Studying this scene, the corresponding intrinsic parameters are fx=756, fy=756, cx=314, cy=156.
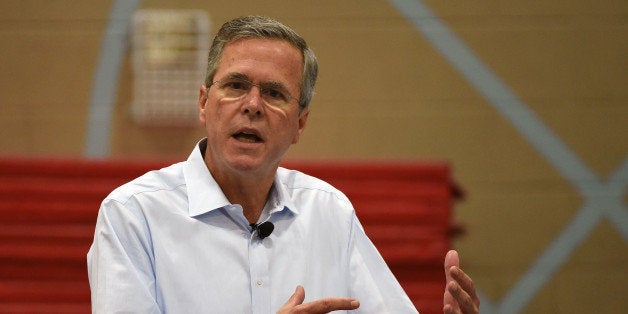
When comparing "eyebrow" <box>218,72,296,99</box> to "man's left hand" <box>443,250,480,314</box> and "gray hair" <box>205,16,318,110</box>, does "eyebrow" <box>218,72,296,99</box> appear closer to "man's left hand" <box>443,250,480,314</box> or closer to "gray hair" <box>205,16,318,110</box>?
"gray hair" <box>205,16,318,110</box>

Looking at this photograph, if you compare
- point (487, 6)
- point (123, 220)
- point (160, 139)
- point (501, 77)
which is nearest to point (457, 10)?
point (487, 6)

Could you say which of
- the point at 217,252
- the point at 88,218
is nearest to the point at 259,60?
the point at 217,252

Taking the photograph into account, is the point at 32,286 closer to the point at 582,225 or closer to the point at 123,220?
the point at 123,220

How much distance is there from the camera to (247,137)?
1.51 m

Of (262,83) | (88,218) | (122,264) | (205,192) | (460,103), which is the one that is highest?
(460,103)

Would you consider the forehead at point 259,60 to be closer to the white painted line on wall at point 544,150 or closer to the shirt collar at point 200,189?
the shirt collar at point 200,189

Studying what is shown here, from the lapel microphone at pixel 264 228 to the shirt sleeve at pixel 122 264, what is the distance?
0.21 metres

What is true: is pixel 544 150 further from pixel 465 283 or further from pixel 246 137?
pixel 246 137

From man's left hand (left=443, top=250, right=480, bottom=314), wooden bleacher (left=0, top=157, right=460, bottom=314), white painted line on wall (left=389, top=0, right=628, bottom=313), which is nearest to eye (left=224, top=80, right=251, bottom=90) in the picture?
man's left hand (left=443, top=250, right=480, bottom=314)

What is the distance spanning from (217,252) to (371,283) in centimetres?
34

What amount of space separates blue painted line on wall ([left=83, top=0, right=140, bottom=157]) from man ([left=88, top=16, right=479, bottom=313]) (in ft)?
4.88

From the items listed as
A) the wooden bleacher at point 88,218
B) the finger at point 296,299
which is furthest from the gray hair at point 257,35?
the wooden bleacher at point 88,218

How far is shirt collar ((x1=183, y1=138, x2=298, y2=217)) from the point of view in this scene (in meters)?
1.46

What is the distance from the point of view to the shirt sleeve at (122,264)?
1306 mm
